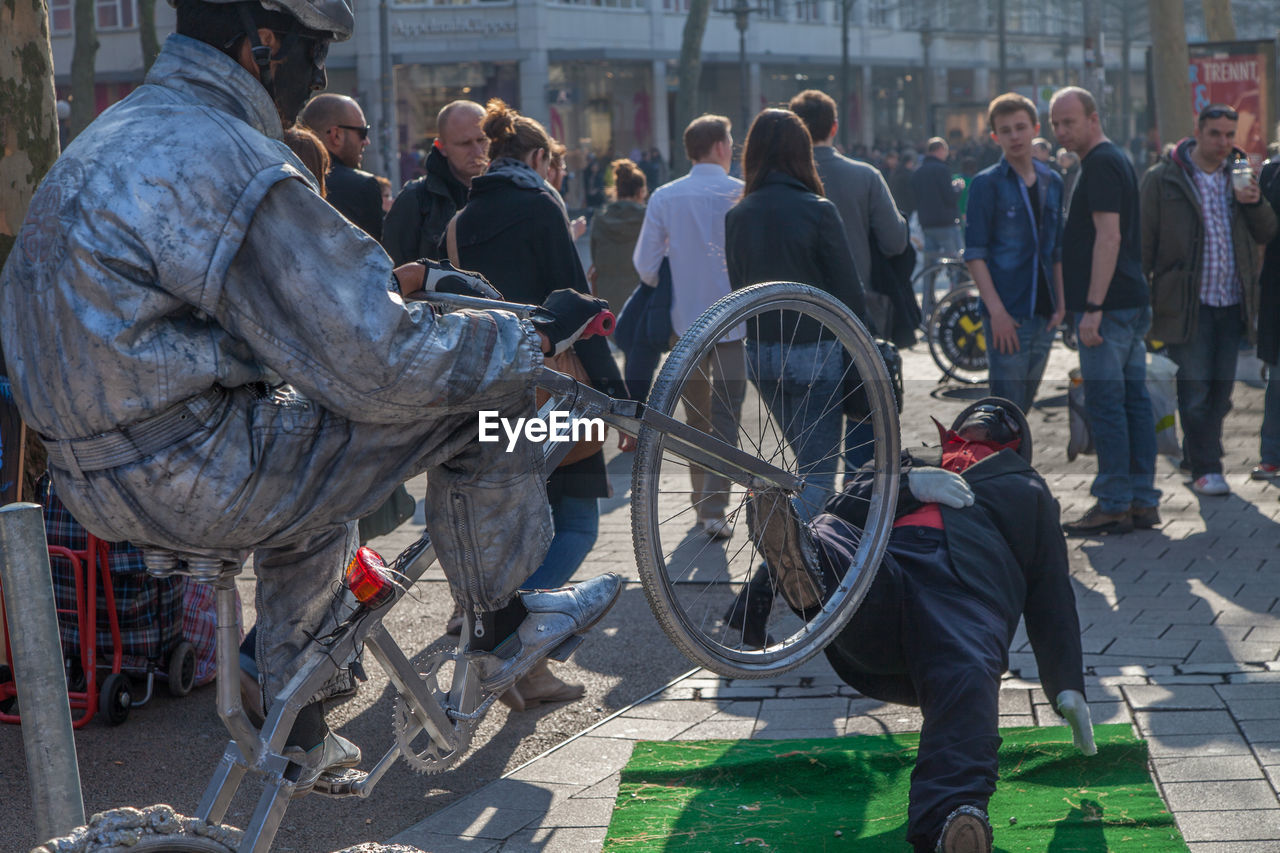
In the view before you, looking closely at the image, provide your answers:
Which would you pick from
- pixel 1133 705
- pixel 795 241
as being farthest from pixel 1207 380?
pixel 1133 705

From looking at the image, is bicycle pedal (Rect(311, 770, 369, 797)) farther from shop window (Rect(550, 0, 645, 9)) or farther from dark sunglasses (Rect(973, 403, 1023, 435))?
shop window (Rect(550, 0, 645, 9))

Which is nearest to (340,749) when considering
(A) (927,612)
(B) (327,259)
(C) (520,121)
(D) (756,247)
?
(B) (327,259)

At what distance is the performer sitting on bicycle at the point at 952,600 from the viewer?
10.7 feet

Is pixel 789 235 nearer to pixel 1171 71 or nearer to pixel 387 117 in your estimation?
pixel 1171 71

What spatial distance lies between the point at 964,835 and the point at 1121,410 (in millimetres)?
4183

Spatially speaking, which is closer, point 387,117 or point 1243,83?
point 1243,83

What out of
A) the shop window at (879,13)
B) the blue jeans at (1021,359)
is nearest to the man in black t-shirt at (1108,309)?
the blue jeans at (1021,359)

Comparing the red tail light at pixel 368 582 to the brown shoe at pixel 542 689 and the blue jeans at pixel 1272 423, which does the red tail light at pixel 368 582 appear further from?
the blue jeans at pixel 1272 423

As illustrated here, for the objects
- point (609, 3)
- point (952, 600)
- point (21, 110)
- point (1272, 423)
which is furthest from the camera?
point (609, 3)

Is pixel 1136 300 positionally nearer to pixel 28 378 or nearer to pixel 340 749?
pixel 340 749

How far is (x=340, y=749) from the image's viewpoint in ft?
9.39

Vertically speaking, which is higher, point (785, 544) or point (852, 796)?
point (785, 544)

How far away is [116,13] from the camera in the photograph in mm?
43000

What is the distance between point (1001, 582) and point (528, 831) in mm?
1437
